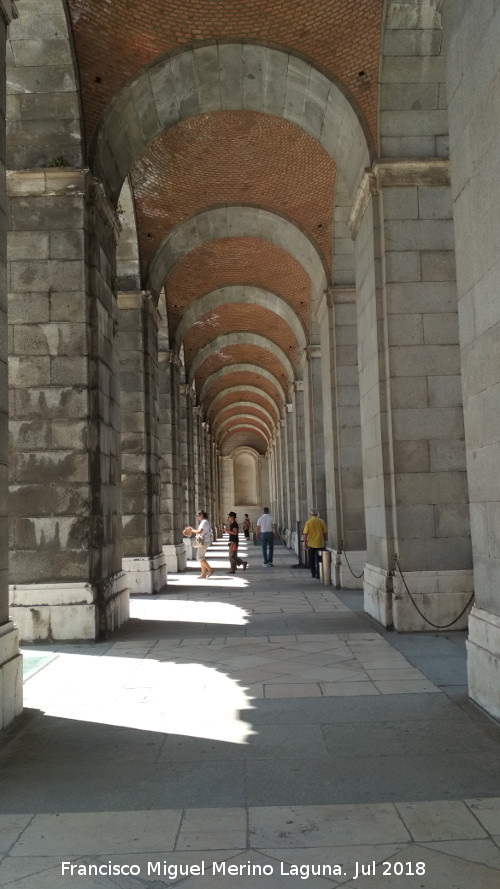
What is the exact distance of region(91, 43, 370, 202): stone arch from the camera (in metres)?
10.3

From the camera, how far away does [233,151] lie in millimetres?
14562

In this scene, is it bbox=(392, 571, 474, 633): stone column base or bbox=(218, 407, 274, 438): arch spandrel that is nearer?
bbox=(392, 571, 474, 633): stone column base

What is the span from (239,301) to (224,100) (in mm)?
11029

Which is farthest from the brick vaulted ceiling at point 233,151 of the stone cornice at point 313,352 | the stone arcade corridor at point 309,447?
the stone cornice at point 313,352

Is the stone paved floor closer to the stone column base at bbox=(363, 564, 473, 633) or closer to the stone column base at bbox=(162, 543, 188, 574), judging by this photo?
the stone column base at bbox=(363, 564, 473, 633)

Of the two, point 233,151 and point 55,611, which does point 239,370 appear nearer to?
point 233,151

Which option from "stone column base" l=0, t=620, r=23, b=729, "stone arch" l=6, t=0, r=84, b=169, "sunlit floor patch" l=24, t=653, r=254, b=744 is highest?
"stone arch" l=6, t=0, r=84, b=169

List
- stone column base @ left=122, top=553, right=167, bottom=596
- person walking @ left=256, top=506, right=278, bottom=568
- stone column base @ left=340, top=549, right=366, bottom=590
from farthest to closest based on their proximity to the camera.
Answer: person walking @ left=256, top=506, right=278, bottom=568 < stone column base @ left=122, top=553, right=167, bottom=596 < stone column base @ left=340, top=549, right=366, bottom=590

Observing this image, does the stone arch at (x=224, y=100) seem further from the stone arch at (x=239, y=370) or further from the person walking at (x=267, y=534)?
the stone arch at (x=239, y=370)

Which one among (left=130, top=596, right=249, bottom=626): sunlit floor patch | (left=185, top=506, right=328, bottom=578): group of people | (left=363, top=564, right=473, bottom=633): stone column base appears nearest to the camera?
(left=363, top=564, right=473, bottom=633): stone column base

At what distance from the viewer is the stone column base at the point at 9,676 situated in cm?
534

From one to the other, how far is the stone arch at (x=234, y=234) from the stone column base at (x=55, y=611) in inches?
323

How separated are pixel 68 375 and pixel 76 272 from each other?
1.31 meters

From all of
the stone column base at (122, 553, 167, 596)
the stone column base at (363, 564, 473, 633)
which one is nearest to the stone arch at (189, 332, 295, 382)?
the stone column base at (122, 553, 167, 596)
